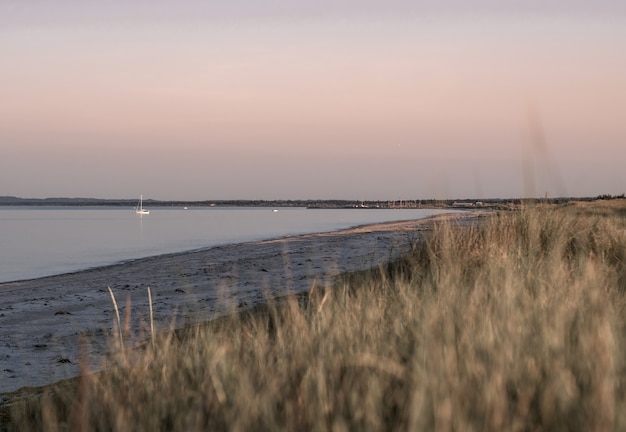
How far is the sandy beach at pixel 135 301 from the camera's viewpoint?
23.0ft

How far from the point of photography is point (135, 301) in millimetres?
11227

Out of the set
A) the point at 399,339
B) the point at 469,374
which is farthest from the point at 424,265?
the point at 469,374

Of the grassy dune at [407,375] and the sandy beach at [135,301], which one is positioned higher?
the grassy dune at [407,375]

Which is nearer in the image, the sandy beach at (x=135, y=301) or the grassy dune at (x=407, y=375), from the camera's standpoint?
the grassy dune at (x=407, y=375)

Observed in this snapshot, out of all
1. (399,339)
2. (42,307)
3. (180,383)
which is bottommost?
(42,307)

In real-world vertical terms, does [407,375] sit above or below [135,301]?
above

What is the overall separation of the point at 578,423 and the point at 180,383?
2149mm

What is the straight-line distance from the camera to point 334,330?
3850 mm

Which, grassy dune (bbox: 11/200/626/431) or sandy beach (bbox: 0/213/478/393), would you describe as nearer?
grassy dune (bbox: 11/200/626/431)

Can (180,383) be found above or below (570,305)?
below

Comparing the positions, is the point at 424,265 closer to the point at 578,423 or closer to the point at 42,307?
the point at 578,423

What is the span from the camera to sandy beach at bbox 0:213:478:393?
700 centimetres

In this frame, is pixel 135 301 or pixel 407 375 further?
pixel 135 301

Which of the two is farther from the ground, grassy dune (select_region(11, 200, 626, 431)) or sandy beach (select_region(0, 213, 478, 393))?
grassy dune (select_region(11, 200, 626, 431))
